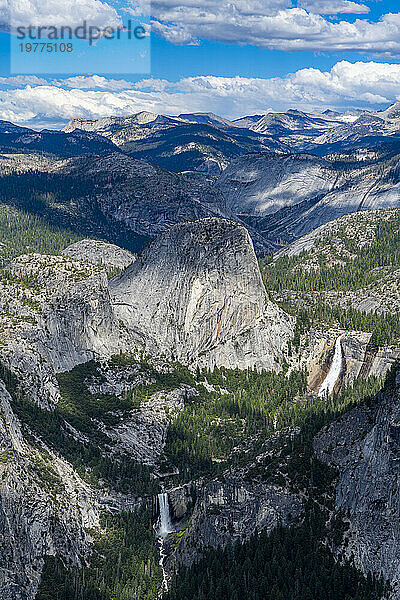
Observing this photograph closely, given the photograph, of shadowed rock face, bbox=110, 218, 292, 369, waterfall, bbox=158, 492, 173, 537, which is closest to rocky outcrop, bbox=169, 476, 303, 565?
waterfall, bbox=158, 492, 173, 537

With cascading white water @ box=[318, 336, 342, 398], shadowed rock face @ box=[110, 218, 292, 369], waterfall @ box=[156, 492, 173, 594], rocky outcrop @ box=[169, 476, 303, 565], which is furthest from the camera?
shadowed rock face @ box=[110, 218, 292, 369]

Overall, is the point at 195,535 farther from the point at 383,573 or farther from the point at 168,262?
the point at 168,262

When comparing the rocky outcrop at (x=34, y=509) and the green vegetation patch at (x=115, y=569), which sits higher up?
the rocky outcrop at (x=34, y=509)

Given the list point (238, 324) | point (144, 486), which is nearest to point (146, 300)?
point (238, 324)

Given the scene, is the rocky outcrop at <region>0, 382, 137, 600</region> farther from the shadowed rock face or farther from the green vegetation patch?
the shadowed rock face

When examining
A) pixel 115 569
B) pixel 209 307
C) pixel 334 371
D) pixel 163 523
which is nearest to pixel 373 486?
pixel 115 569

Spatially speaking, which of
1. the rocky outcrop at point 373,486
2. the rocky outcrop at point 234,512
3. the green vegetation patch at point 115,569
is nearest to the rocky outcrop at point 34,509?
the green vegetation patch at point 115,569

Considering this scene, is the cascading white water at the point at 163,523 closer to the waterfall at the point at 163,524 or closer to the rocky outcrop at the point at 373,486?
the waterfall at the point at 163,524

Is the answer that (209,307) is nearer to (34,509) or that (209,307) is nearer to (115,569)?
(115,569)
